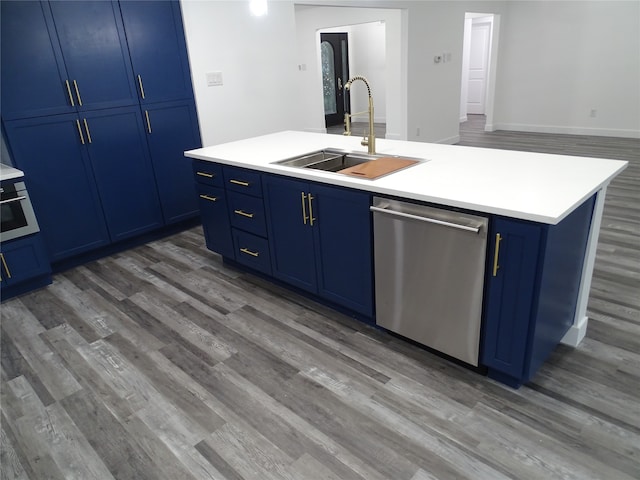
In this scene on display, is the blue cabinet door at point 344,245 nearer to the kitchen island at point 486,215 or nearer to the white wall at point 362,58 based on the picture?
the kitchen island at point 486,215

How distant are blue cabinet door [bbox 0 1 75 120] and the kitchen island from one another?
108 centimetres

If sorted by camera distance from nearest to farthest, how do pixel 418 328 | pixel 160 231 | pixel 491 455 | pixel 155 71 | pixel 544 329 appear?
pixel 491 455 < pixel 544 329 < pixel 418 328 < pixel 155 71 < pixel 160 231

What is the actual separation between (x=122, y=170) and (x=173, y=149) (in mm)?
491

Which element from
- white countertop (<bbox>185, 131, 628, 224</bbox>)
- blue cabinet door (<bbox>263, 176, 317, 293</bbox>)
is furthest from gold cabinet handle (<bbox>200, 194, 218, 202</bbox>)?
blue cabinet door (<bbox>263, 176, 317, 293</bbox>)

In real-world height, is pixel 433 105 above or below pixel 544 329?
above

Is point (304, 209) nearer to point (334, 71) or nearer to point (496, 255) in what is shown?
point (496, 255)

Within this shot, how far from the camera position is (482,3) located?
21.5 ft

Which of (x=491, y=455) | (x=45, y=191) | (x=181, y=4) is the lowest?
(x=491, y=455)

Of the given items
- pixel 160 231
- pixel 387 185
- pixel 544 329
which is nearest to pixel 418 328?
pixel 544 329

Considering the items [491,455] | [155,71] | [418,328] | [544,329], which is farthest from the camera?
[155,71]

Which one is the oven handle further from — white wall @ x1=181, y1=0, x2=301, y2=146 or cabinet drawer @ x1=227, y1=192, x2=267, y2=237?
white wall @ x1=181, y1=0, x2=301, y2=146

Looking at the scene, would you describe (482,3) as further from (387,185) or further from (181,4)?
(387,185)

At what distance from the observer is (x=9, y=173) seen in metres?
2.78

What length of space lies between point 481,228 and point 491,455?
850 millimetres
